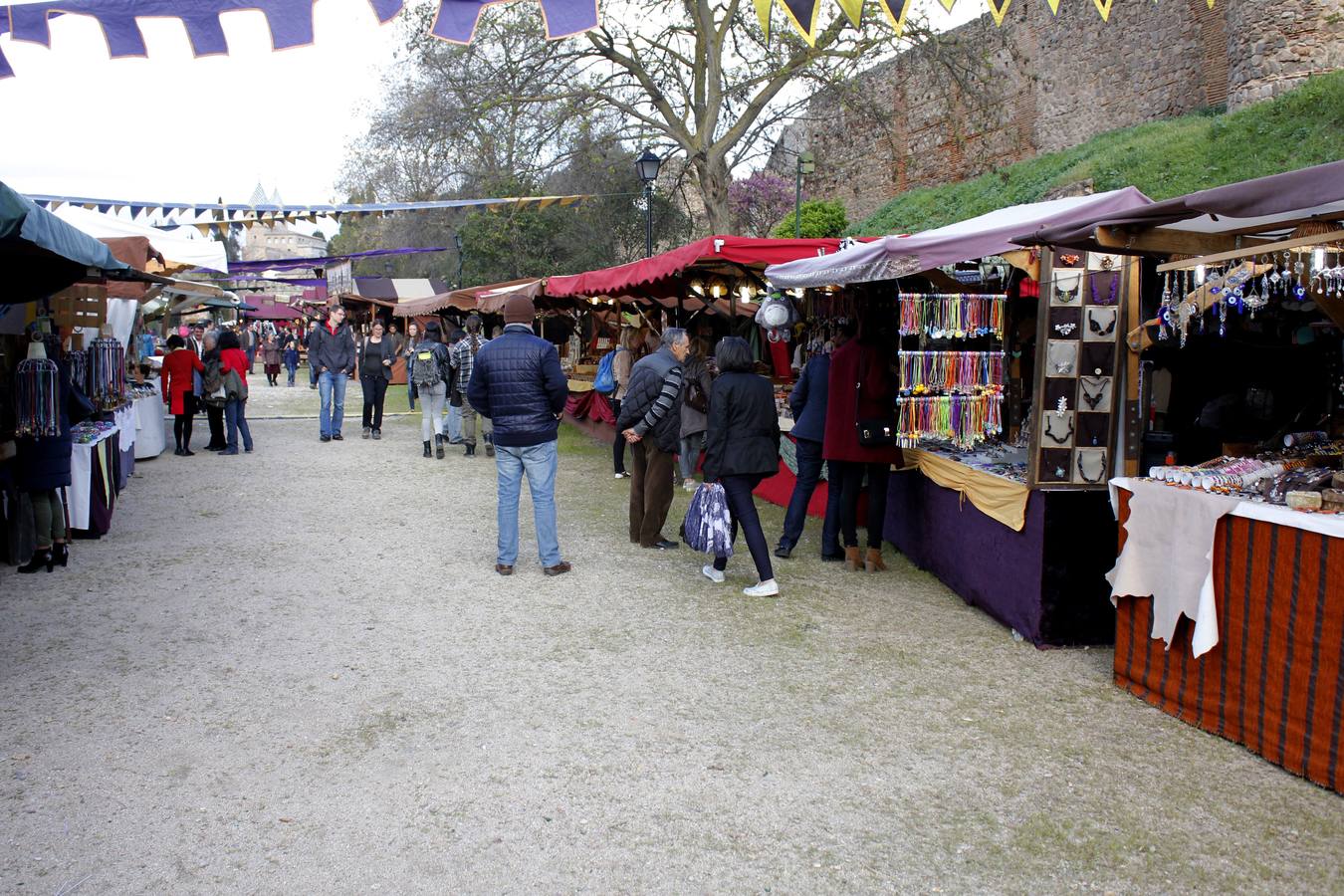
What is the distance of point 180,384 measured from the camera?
11969mm

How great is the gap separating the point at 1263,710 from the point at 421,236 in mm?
37581

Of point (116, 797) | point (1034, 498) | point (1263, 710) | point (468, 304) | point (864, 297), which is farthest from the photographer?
point (468, 304)

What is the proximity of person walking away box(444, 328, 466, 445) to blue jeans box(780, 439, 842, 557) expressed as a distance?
19.6ft

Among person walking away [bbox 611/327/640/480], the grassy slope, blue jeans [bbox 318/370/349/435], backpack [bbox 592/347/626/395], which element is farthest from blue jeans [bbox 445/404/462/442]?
the grassy slope

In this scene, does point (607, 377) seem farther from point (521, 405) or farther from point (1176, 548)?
point (1176, 548)

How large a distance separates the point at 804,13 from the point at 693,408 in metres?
3.55

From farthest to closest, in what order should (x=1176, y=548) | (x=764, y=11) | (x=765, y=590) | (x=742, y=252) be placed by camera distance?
(x=742, y=252), (x=765, y=590), (x=764, y=11), (x=1176, y=548)

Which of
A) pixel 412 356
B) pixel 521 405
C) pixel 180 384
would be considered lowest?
pixel 180 384

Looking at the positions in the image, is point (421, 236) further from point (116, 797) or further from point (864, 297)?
point (116, 797)

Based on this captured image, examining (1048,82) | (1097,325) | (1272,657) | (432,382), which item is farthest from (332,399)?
(1048,82)

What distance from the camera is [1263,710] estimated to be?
374cm

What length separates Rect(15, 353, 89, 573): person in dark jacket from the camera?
20.1 ft

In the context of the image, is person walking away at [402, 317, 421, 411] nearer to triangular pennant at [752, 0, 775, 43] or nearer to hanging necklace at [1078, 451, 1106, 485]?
triangular pennant at [752, 0, 775, 43]

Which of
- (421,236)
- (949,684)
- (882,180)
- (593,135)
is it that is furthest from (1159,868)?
(421,236)
